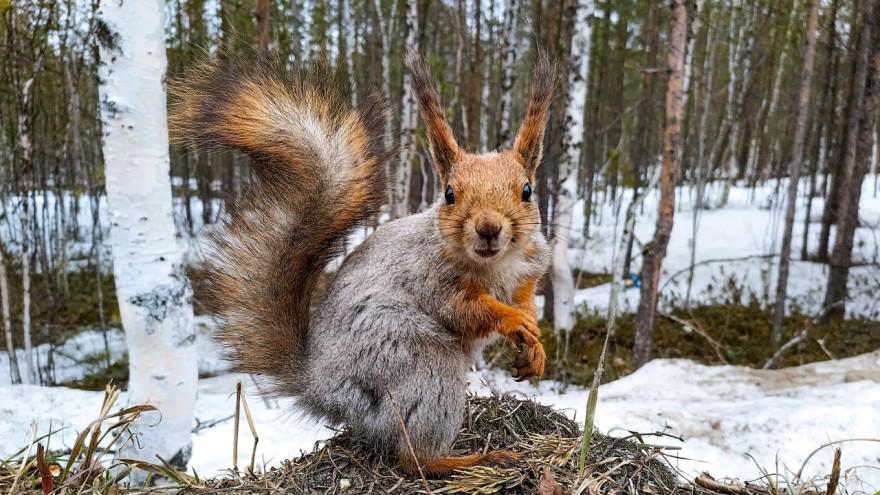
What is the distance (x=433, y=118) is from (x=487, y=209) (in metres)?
0.33

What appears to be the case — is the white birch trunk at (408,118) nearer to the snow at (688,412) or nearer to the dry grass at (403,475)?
the snow at (688,412)

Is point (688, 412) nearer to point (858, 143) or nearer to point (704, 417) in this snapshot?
point (704, 417)

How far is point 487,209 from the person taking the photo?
145 cm

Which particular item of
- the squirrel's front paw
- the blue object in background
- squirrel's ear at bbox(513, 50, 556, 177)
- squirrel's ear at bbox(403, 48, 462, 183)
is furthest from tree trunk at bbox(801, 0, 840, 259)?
the squirrel's front paw

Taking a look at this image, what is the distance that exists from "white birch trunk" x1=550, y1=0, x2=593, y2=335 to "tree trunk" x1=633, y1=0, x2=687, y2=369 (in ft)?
3.12

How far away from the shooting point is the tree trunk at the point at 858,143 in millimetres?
5609

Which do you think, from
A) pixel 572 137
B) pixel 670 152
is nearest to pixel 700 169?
pixel 572 137

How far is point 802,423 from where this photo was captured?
294 centimetres

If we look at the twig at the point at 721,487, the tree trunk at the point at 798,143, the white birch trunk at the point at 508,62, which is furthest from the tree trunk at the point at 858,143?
the twig at the point at 721,487

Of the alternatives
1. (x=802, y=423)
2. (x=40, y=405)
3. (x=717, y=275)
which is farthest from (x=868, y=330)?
(x=40, y=405)

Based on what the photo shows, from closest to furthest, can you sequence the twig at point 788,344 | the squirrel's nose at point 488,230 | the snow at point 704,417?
the squirrel's nose at point 488,230
the snow at point 704,417
the twig at point 788,344

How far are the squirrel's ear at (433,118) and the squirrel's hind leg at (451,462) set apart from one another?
2.70ft

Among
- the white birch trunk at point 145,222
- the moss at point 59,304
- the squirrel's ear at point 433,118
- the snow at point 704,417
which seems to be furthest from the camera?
the moss at point 59,304

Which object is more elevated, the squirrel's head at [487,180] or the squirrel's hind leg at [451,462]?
the squirrel's head at [487,180]
